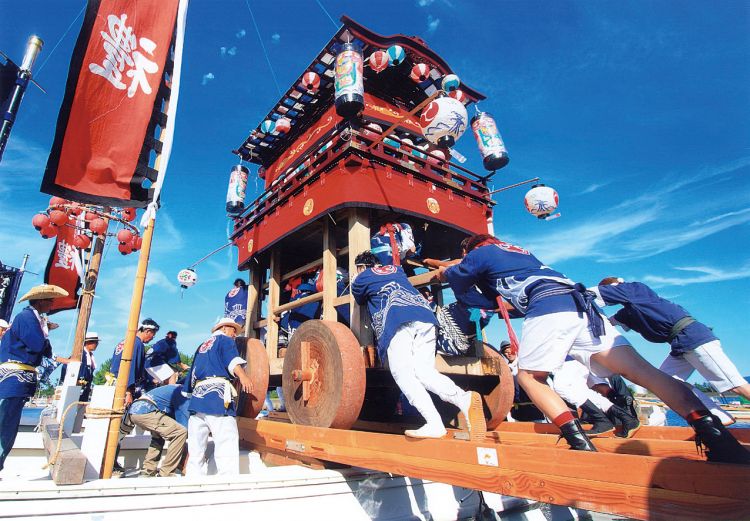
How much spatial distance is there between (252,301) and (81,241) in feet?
17.5

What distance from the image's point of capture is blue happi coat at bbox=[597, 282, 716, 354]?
278 cm

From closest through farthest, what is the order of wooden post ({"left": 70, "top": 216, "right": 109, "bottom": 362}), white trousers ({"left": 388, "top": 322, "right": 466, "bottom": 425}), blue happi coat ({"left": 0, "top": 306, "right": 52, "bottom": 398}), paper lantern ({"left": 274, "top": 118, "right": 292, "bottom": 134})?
white trousers ({"left": 388, "top": 322, "right": 466, "bottom": 425}) < blue happi coat ({"left": 0, "top": 306, "right": 52, "bottom": 398}) < wooden post ({"left": 70, "top": 216, "right": 109, "bottom": 362}) < paper lantern ({"left": 274, "top": 118, "right": 292, "bottom": 134})

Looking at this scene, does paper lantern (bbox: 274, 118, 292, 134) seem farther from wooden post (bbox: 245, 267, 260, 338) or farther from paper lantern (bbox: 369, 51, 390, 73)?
wooden post (bbox: 245, 267, 260, 338)

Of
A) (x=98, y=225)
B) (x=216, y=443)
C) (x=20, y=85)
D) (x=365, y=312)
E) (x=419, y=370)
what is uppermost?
(x=20, y=85)

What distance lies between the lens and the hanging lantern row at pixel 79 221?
29.6 feet

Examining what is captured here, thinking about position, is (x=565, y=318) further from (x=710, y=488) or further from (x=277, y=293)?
(x=277, y=293)

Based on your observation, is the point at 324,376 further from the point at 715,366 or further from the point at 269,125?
the point at 269,125

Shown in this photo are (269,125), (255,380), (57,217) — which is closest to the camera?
(255,380)

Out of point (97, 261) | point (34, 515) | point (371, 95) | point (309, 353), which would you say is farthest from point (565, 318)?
point (97, 261)

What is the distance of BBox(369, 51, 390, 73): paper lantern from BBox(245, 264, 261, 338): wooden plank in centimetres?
449

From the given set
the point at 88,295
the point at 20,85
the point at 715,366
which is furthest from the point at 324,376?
the point at 88,295

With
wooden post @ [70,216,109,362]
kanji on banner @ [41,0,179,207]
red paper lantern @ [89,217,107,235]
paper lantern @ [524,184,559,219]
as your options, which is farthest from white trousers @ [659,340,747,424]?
red paper lantern @ [89,217,107,235]

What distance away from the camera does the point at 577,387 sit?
3703mm

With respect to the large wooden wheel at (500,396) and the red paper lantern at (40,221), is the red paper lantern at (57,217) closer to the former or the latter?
the red paper lantern at (40,221)
